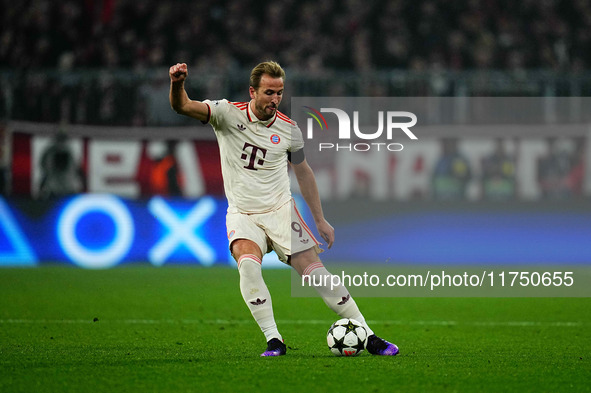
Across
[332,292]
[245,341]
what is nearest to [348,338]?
[332,292]

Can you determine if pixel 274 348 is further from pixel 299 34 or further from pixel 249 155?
pixel 299 34

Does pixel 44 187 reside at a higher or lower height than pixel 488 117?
lower

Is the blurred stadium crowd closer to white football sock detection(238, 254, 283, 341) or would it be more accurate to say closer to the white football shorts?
the white football shorts

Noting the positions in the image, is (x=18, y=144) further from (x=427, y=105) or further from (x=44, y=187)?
(x=427, y=105)

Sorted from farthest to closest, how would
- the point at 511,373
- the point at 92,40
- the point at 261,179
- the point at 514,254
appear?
the point at 92,40
the point at 514,254
the point at 261,179
the point at 511,373

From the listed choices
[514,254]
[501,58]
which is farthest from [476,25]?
[514,254]

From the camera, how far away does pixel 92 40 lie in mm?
17469

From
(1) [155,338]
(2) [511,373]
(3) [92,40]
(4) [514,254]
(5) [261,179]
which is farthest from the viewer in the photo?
(3) [92,40]

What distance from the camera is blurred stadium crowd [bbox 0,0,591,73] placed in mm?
17391

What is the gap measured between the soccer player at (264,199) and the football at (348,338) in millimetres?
88

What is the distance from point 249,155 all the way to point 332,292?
117 cm

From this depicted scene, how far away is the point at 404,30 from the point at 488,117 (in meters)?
3.70

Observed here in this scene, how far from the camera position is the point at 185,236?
593 inches

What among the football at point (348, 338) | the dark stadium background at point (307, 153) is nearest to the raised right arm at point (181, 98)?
the football at point (348, 338)
